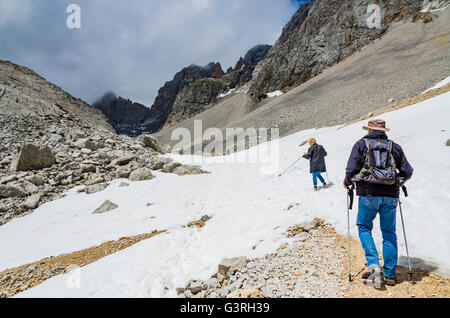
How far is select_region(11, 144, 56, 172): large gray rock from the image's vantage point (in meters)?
14.1

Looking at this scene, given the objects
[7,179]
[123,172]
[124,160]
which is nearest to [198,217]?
[123,172]

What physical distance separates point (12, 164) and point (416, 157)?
77.4ft

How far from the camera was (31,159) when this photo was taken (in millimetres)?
14375

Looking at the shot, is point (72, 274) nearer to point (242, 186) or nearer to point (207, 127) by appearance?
point (242, 186)

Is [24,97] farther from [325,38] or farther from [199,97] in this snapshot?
[199,97]

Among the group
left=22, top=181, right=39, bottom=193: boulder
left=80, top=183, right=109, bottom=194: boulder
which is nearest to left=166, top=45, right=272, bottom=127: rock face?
left=80, top=183, right=109, bottom=194: boulder

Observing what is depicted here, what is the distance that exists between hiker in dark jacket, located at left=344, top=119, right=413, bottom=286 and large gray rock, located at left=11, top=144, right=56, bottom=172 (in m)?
18.8

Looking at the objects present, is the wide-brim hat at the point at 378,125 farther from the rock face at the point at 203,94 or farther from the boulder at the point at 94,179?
the rock face at the point at 203,94

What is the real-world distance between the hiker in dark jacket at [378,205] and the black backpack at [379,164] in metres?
0.06

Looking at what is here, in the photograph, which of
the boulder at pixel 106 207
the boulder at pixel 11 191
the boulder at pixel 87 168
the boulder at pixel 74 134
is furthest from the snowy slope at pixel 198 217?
the boulder at pixel 74 134

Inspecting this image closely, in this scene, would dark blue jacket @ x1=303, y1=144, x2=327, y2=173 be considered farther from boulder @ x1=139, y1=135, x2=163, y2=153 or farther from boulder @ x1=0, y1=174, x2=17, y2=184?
boulder @ x1=139, y1=135, x2=163, y2=153

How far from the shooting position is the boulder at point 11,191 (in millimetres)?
11945

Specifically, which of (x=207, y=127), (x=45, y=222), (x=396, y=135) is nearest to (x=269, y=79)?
(x=207, y=127)

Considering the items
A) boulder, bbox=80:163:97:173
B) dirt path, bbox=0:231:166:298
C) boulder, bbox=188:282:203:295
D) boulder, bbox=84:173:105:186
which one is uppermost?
boulder, bbox=80:163:97:173
